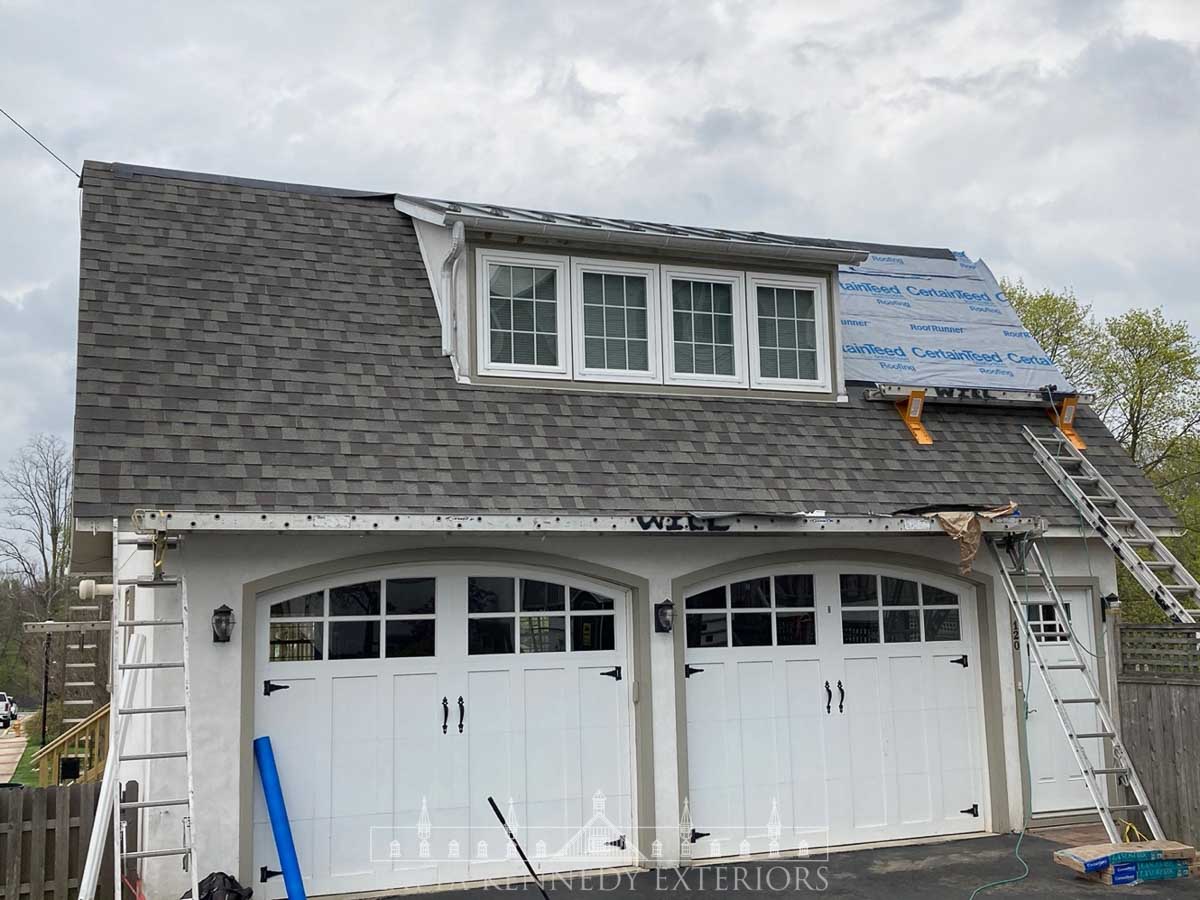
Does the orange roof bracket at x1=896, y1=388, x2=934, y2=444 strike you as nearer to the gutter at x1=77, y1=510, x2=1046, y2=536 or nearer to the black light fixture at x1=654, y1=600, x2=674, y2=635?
the gutter at x1=77, y1=510, x2=1046, y2=536

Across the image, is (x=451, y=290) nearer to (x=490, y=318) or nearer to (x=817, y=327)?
(x=490, y=318)

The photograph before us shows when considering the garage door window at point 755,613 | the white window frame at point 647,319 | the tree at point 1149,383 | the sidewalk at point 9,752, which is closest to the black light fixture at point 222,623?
the garage door window at point 755,613

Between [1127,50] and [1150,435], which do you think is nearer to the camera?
[1127,50]

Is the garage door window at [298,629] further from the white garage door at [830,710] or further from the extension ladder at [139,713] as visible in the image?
the white garage door at [830,710]

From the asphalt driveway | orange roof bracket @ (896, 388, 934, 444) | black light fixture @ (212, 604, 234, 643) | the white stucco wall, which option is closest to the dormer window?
orange roof bracket @ (896, 388, 934, 444)

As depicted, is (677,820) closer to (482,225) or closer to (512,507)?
(512,507)

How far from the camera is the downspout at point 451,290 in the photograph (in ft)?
29.1

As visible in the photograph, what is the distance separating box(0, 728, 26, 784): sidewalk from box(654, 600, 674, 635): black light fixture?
15543 millimetres

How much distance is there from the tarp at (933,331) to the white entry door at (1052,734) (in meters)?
2.51

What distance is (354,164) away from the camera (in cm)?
2780

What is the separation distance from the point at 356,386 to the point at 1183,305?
795 inches

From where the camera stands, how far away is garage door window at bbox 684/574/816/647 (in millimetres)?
8320

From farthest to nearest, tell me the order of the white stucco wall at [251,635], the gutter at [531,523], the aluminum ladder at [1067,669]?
the aluminum ladder at [1067,669]
the white stucco wall at [251,635]
the gutter at [531,523]

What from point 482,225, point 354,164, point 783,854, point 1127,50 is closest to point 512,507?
point 482,225
